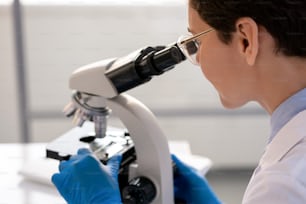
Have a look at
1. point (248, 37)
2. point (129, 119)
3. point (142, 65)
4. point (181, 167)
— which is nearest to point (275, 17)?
point (248, 37)

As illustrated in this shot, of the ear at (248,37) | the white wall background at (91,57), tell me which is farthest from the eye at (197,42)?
the white wall background at (91,57)

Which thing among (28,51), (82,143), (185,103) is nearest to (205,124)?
(185,103)

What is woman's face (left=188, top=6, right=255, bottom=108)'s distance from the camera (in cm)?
78

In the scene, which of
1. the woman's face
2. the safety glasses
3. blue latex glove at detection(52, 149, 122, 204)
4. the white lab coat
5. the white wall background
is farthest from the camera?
the white wall background

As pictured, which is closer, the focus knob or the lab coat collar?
the lab coat collar

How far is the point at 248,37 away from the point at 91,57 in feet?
3.85

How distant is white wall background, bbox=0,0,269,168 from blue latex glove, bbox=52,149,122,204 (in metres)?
0.72

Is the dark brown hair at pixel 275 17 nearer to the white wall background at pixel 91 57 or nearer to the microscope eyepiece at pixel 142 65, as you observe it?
the microscope eyepiece at pixel 142 65

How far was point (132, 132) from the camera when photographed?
107cm

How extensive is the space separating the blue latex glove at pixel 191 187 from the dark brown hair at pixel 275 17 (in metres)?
0.48

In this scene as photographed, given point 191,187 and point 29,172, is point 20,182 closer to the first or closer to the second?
point 29,172

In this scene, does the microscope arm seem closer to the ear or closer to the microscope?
the microscope

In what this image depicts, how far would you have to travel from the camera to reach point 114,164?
1.05 m

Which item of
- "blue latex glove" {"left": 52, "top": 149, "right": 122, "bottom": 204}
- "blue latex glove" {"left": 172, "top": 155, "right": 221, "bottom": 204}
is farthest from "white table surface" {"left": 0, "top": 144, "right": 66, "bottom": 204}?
"blue latex glove" {"left": 172, "top": 155, "right": 221, "bottom": 204}
